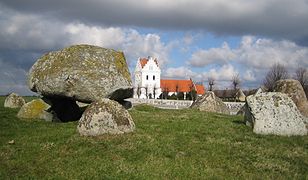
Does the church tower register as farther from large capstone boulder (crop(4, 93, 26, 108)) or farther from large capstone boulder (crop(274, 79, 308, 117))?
large capstone boulder (crop(274, 79, 308, 117))

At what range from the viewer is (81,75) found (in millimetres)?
19203

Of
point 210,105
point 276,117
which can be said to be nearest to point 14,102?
point 210,105

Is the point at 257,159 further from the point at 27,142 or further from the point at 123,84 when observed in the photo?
the point at 123,84

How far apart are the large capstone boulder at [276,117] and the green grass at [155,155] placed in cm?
82

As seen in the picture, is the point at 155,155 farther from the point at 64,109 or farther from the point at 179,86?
the point at 179,86

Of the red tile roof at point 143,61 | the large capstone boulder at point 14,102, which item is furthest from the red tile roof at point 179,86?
the large capstone boulder at point 14,102

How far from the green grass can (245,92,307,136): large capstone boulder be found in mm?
821

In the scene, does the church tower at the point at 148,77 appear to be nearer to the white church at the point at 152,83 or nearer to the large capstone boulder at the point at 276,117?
the white church at the point at 152,83

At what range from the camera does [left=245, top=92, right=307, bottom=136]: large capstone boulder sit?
16188 mm

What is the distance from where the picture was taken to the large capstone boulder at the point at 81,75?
63.2 ft

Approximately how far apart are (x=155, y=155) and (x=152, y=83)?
424ft

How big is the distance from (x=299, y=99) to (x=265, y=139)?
1038cm

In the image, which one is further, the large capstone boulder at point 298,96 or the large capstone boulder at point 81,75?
the large capstone boulder at point 298,96

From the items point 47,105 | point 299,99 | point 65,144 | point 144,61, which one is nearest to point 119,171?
point 65,144
